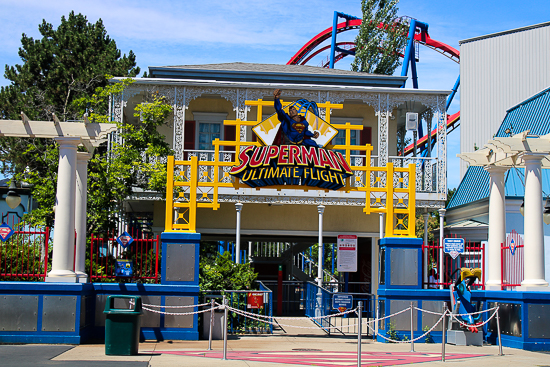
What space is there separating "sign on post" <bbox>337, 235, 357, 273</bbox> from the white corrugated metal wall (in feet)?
58.5

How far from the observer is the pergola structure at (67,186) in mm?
12836

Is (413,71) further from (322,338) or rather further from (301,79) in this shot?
(322,338)

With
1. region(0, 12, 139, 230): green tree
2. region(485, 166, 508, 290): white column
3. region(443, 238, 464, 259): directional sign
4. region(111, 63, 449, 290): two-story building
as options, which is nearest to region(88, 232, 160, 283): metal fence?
region(111, 63, 449, 290): two-story building

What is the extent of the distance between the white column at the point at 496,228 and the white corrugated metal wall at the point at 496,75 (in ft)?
69.6

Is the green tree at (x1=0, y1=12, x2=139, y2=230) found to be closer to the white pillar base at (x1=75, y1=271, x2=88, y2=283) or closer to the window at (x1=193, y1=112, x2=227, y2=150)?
the window at (x1=193, y1=112, x2=227, y2=150)

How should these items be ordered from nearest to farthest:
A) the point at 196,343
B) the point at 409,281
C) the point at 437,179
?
1. the point at 196,343
2. the point at 409,281
3. the point at 437,179

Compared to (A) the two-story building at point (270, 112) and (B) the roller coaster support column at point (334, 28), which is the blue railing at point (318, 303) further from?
(B) the roller coaster support column at point (334, 28)

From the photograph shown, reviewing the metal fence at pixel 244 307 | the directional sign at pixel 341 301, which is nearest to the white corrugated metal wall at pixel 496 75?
the directional sign at pixel 341 301

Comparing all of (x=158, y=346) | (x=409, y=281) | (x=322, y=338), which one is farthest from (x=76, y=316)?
(x=409, y=281)

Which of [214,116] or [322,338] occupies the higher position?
[214,116]

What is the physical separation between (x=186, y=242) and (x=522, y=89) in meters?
27.1

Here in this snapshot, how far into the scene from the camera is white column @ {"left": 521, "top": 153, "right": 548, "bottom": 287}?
1338 centimetres

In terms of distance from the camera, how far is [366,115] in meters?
23.5

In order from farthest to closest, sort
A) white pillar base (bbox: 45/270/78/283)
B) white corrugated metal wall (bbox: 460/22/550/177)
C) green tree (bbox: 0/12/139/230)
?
white corrugated metal wall (bbox: 460/22/550/177)
green tree (bbox: 0/12/139/230)
white pillar base (bbox: 45/270/78/283)
